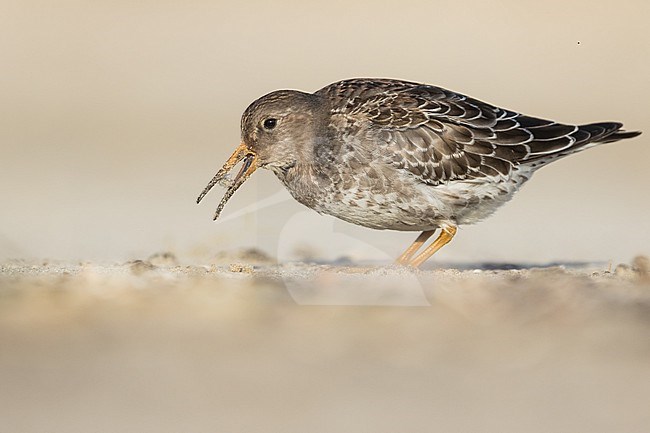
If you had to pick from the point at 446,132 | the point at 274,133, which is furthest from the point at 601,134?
the point at 274,133

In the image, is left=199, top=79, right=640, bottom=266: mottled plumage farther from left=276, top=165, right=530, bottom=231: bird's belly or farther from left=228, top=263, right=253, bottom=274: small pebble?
left=228, top=263, right=253, bottom=274: small pebble

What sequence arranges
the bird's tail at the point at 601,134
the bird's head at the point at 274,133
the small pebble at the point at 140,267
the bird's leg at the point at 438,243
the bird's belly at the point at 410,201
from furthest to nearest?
the bird's tail at the point at 601,134, the bird's leg at the point at 438,243, the bird's head at the point at 274,133, the small pebble at the point at 140,267, the bird's belly at the point at 410,201

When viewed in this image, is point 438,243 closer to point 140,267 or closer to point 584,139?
point 584,139

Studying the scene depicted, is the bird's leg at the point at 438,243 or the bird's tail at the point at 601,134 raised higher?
the bird's tail at the point at 601,134

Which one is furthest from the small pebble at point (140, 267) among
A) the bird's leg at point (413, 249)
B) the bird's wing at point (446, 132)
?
the bird's leg at point (413, 249)

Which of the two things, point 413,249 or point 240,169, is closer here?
point 240,169

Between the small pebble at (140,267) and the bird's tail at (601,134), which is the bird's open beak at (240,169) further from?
the bird's tail at (601,134)

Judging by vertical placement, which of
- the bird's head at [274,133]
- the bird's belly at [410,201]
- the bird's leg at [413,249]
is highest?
the bird's head at [274,133]

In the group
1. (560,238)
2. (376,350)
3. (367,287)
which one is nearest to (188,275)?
(367,287)
